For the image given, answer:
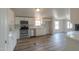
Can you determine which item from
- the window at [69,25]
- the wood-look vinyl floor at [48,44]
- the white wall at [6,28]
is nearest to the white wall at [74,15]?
the window at [69,25]

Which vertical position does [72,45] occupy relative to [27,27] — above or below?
below

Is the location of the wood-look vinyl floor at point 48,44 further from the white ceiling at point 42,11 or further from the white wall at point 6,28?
the white ceiling at point 42,11

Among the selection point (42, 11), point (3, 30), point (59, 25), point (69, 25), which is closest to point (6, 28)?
point (3, 30)

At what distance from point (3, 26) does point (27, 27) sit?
33cm

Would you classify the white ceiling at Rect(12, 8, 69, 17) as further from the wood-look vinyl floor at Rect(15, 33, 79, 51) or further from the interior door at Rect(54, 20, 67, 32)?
the wood-look vinyl floor at Rect(15, 33, 79, 51)

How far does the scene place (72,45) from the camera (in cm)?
156

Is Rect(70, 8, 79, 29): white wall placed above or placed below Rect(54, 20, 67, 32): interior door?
above

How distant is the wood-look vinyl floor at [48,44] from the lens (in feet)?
5.14

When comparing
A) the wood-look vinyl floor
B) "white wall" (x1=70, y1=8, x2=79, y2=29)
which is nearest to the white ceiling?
"white wall" (x1=70, y1=8, x2=79, y2=29)

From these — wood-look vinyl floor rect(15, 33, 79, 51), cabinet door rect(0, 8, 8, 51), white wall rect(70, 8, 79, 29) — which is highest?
white wall rect(70, 8, 79, 29)

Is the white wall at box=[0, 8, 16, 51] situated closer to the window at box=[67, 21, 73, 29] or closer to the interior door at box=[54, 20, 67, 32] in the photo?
the interior door at box=[54, 20, 67, 32]

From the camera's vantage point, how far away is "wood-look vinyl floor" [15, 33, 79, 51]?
1566 mm
